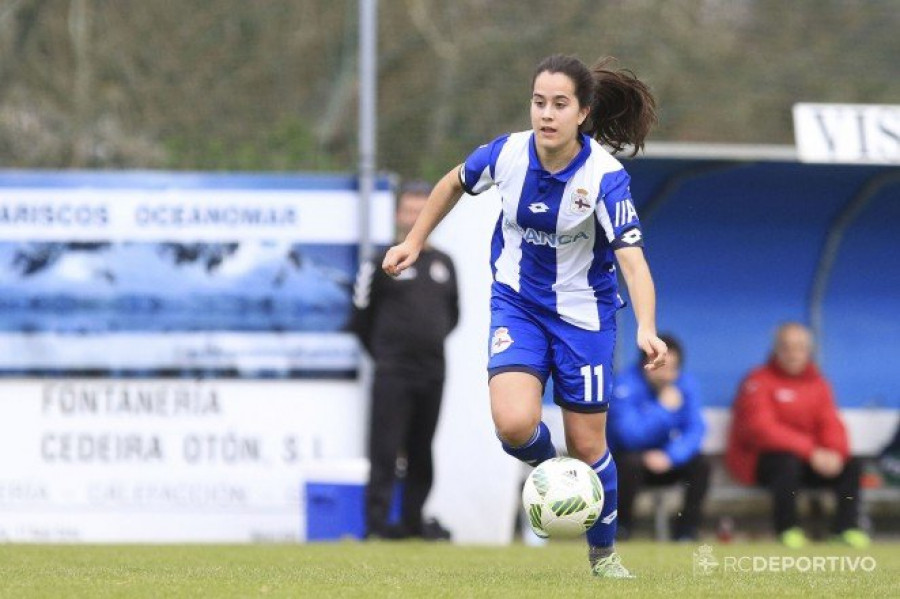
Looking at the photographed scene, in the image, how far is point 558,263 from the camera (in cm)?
610

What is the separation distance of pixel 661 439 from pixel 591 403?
4788mm

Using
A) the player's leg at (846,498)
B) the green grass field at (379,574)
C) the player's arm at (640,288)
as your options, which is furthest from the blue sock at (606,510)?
the player's leg at (846,498)

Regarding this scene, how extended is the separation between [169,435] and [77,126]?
198cm

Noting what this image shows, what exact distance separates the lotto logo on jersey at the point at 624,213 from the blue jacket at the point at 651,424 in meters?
4.83

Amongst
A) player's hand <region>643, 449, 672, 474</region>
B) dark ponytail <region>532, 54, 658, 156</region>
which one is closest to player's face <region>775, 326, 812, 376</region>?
player's hand <region>643, 449, 672, 474</region>

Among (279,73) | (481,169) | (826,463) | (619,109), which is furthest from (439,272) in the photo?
(481,169)

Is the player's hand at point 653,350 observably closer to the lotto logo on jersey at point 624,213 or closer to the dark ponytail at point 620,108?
the lotto logo on jersey at point 624,213

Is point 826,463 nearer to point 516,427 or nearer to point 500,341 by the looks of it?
point 500,341

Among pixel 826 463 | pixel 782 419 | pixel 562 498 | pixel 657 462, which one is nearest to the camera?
pixel 562 498

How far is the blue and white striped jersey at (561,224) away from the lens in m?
5.96

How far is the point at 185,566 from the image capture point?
6.64 meters

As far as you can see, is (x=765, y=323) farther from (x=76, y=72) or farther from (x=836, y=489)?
(x=76, y=72)

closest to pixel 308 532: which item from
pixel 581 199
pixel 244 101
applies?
pixel 244 101

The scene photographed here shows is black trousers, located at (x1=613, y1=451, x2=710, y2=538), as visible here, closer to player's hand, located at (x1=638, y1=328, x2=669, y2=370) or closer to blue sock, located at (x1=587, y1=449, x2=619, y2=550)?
blue sock, located at (x1=587, y1=449, x2=619, y2=550)
